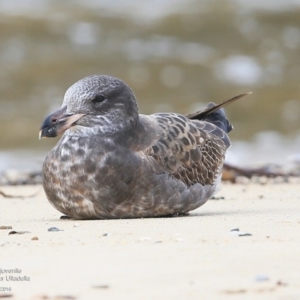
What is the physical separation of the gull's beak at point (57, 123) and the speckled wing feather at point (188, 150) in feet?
1.96

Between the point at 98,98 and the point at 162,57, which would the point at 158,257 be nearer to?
the point at 98,98

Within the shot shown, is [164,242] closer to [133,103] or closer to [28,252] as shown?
[28,252]

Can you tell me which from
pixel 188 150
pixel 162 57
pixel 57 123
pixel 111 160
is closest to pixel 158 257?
pixel 111 160

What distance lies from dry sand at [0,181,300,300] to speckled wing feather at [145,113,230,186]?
0.43 metres

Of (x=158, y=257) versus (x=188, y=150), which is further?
(x=188, y=150)

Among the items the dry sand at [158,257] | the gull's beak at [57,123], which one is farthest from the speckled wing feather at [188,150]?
the gull's beak at [57,123]

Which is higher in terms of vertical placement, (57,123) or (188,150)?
(57,123)

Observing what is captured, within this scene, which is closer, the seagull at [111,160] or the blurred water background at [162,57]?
the seagull at [111,160]

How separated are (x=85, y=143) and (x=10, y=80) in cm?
1842

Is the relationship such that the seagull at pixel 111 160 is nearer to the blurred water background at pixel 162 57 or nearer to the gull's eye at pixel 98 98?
the gull's eye at pixel 98 98

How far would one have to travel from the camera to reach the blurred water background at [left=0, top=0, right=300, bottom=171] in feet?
71.4

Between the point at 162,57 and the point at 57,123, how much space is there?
67.9ft

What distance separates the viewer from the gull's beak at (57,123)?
6.02 metres

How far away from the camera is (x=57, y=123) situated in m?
6.04
